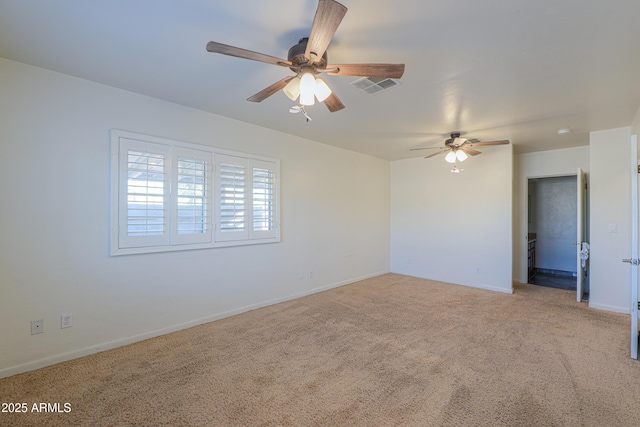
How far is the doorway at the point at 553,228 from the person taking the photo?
6512mm

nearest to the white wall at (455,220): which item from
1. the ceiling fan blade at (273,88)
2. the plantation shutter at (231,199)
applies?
the plantation shutter at (231,199)

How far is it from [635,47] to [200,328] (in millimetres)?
4716

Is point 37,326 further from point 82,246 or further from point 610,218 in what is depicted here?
point 610,218

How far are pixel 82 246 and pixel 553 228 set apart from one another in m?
8.92

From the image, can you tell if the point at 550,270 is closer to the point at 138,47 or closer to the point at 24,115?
the point at 138,47

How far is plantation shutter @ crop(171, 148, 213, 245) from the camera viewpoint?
329 centimetres

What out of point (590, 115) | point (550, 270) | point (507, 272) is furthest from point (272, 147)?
point (550, 270)

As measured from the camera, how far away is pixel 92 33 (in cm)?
199

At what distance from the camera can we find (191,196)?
11.1 feet

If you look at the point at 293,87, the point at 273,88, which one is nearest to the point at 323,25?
the point at 293,87

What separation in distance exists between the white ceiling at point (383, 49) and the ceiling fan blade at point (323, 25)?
0.89ft

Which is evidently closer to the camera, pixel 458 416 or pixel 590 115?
pixel 458 416

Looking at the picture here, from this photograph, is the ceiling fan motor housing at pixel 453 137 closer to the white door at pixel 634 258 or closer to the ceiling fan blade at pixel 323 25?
the white door at pixel 634 258

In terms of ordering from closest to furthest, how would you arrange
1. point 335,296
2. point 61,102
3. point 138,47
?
point 138,47 < point 61,102 < point 335,296
